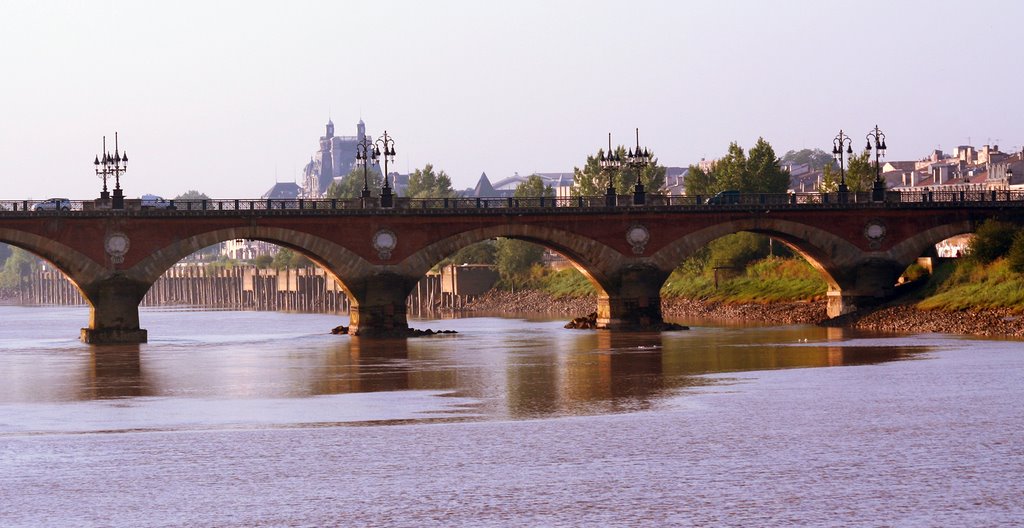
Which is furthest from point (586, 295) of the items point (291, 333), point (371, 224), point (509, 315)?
point (371, 224)

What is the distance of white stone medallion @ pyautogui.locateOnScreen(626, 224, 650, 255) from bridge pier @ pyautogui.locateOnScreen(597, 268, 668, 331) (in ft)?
3.92

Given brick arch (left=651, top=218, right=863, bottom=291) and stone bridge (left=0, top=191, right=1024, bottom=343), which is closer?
stone bridge (left=0, top=191, right=1024, bottom=343)

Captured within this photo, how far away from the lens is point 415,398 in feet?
158

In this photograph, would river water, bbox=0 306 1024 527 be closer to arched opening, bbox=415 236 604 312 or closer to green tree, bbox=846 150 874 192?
green tree, bbox=846 150 874 192

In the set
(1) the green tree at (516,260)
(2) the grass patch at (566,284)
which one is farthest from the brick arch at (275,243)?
(1) the green tree at (516,260)

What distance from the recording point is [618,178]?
465 ft

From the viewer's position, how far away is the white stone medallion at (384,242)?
81.8 meters

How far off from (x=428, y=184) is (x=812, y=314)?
290 ft

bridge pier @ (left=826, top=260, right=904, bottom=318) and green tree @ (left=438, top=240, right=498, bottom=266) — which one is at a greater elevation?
green tree @ (left=438, top=240, right=498, bottom=266)

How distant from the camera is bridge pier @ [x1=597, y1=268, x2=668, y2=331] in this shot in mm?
85250

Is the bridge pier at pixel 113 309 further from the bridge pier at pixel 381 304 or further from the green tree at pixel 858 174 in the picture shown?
the green tree at pixel 858 174

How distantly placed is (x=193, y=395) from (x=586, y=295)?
75442 mm

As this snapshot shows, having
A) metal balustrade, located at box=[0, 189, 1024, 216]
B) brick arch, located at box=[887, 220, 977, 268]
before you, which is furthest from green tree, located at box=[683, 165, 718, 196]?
brick arch, located at box=[887, 220, 977, 268]

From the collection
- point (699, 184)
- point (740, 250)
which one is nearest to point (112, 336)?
point (740, 250)
